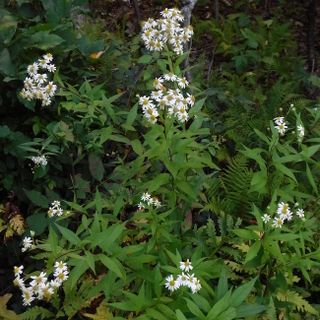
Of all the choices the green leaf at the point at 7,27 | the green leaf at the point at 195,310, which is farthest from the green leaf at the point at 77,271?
the green leaf at the point at 7,27

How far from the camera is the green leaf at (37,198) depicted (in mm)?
3232

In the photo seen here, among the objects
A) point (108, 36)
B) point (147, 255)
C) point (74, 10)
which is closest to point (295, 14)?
point (108, 36)

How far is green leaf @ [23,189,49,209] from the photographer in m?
3.23

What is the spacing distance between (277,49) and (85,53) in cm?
263

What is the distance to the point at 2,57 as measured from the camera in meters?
3.27

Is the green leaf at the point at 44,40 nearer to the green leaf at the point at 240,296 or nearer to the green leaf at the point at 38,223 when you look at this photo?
the green leaf at the point at 38,223

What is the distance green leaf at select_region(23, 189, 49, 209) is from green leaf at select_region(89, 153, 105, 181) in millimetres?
348

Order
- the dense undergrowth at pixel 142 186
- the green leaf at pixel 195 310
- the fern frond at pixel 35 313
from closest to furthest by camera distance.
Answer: the green leaf at pixel 195 310 → the dense undergrowth at pixel 142 186 → the fern frond at pixel 35 313

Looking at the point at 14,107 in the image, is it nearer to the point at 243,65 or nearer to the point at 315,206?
the point at 315,206

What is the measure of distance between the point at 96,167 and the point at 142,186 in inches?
33.3

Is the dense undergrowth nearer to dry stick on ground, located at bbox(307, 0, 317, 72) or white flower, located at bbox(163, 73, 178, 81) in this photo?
white flower, located at bbox(163, 73, 178, 81)

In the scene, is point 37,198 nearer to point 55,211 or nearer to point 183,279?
point 55,211

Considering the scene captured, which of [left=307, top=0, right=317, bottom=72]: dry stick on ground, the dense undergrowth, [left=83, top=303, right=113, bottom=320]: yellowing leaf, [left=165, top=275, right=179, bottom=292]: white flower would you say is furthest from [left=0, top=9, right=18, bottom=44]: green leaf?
[left=307, top=0, right=317, bottom=72]: dry stick on ground

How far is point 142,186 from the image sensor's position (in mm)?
2527
